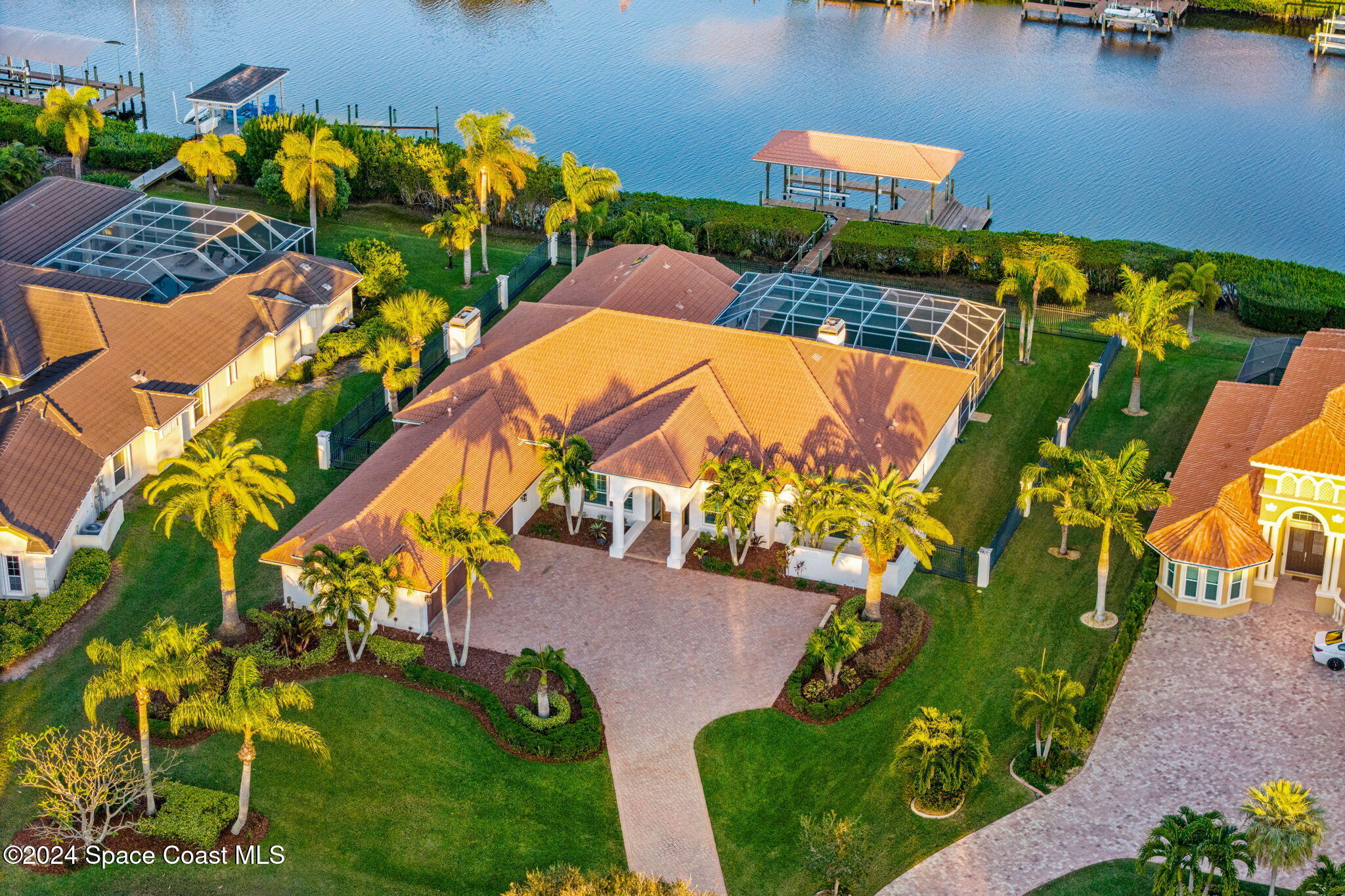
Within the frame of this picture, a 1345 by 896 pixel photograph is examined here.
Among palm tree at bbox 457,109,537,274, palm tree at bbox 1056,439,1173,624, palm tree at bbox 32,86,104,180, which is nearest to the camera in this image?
palm tree at bbox 1056,439,1173,624

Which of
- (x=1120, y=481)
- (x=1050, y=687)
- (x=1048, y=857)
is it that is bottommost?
(x=1048, y=857)

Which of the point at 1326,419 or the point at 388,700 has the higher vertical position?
the point at 1326,419

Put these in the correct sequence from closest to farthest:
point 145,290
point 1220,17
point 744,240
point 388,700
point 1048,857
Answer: point 1048,857
point 388,700
point 145,290
point 744,240
point 1220,17

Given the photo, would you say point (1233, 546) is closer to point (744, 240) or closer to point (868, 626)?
point (868, 626)

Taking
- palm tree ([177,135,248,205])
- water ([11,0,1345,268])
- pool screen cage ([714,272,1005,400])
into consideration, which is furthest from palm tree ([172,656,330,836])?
water ([11,0,1345,268])

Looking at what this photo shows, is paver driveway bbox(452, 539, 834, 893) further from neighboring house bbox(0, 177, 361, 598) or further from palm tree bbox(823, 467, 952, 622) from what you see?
neighboring house bbox(0, 177, 361, 598)

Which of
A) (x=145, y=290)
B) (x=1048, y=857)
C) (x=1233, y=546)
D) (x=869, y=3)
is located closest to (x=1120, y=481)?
(x=1233, y=546)

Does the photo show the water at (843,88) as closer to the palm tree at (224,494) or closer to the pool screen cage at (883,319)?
the pool screen cage at (883,319)
